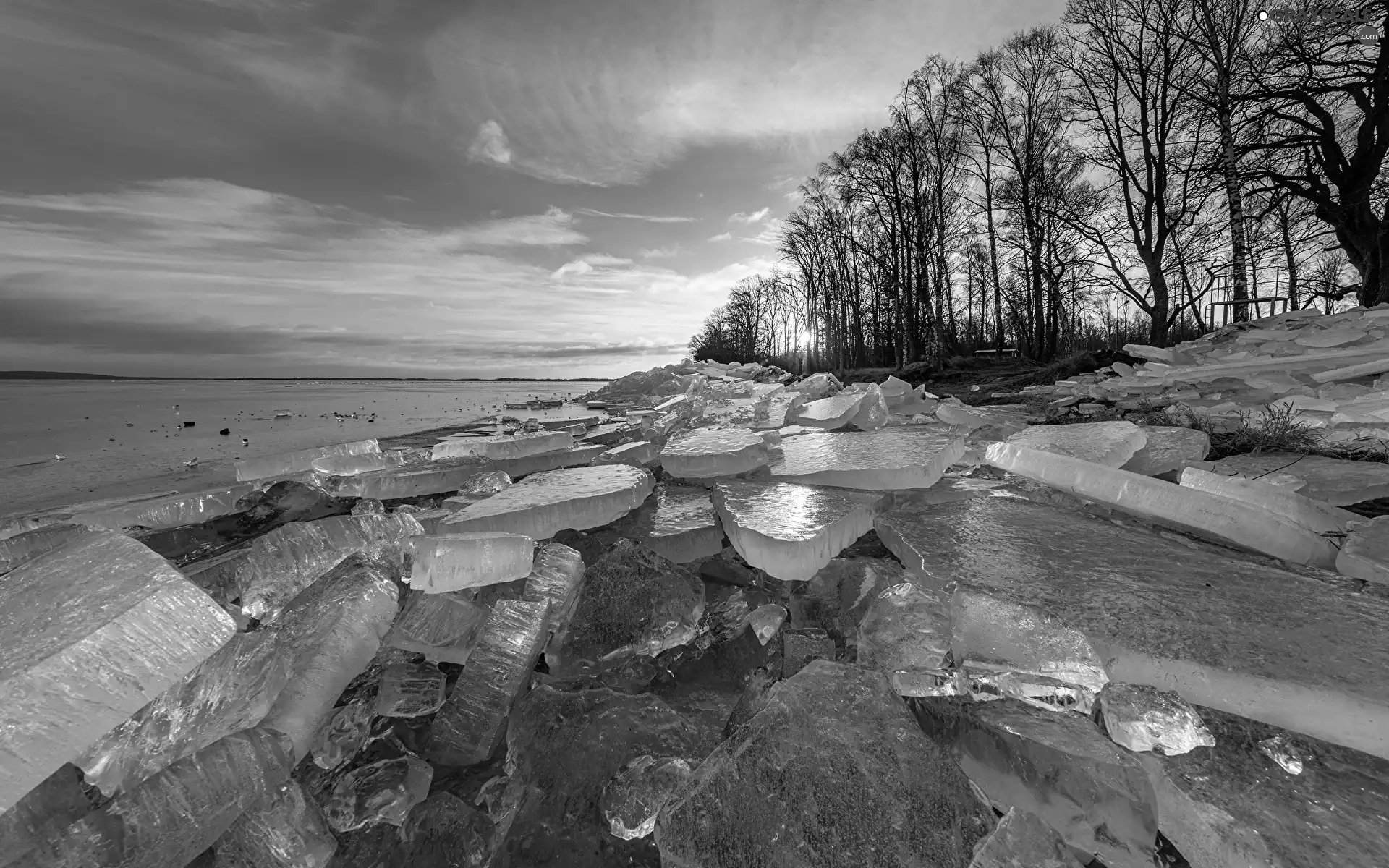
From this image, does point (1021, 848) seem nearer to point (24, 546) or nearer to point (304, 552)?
point (304, 552)

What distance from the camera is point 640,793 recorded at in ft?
2.29

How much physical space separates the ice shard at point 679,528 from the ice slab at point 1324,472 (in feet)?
5.61

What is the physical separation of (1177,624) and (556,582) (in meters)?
1.18

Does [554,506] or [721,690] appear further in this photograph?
[554,506]

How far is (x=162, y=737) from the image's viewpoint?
76 centimetres

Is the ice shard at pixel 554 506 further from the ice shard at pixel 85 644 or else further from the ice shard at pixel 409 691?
the ice shard at pixel 85 644

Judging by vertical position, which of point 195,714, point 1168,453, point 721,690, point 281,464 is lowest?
point 721,690

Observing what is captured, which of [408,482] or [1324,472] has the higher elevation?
[408,482]

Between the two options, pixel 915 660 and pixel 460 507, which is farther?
pixel 460 507

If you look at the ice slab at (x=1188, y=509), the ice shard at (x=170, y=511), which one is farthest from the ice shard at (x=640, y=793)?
the ice shard at (x=170, y=511)

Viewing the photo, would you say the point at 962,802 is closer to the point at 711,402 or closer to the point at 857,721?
the point at 857,721

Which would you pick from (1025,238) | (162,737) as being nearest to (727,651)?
(162,737)

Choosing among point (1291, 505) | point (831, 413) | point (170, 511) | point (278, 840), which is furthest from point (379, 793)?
point (831, 413)

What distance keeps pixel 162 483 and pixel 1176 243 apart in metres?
15.6
